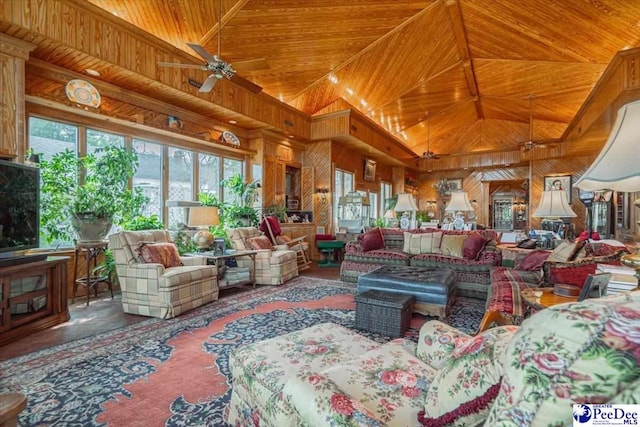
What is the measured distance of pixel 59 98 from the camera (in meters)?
4.12

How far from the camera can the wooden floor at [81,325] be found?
268 centimetres

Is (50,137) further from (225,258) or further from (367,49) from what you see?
(367,49)

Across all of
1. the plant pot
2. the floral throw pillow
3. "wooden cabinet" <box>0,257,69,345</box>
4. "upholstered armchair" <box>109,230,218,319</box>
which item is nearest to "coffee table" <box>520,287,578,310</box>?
the floral throw pillow

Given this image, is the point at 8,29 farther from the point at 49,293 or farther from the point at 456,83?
the point at 456,83

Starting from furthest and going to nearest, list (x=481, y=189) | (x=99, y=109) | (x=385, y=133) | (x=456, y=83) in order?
(x=481, y=189), (x=385, y=133), (x=456, y=83), (x=99, y=109)

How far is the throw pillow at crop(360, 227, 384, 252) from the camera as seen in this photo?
5.46 m

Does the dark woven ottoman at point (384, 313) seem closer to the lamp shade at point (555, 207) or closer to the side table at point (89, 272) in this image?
the lamp shade at point (555, 207)

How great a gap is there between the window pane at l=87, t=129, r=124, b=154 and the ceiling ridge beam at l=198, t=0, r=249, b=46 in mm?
2055

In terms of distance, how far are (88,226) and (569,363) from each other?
15.8 feet

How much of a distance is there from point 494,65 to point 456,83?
1.39 meters

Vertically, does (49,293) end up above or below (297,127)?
below

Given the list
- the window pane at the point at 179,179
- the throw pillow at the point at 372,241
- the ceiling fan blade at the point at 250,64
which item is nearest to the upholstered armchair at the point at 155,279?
the window pane at the point at 179,179

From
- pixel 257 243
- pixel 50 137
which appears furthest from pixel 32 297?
pixel 257 243

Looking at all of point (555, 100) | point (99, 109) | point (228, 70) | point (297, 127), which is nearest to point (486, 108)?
point (555, 100)
